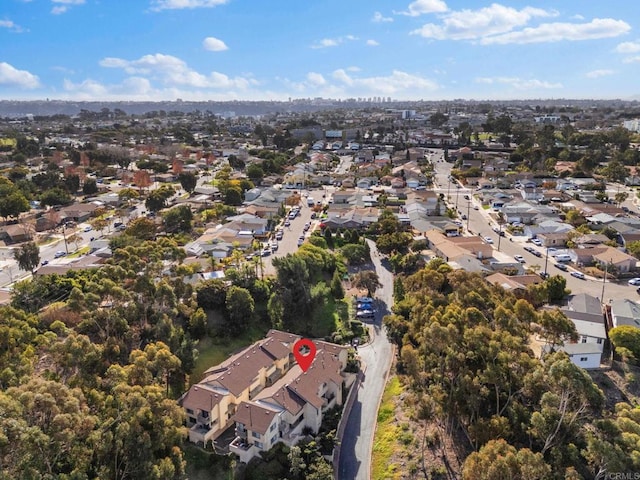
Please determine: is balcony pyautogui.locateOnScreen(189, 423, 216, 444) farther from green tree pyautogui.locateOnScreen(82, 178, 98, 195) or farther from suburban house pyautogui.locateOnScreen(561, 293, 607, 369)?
green tree pyautogui.locateOnScreen(82, 178, 98, 195)

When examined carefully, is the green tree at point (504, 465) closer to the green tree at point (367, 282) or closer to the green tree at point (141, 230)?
the green tree at point (367, 282)

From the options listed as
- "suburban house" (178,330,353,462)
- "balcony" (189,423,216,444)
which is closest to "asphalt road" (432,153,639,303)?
"suburban house" (178,330,353,462)

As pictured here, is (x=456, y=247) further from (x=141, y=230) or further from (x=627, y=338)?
Result: (x=141, y=230)

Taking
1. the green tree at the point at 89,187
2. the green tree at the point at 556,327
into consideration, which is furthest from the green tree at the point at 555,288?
the green tree at the point at 89,187

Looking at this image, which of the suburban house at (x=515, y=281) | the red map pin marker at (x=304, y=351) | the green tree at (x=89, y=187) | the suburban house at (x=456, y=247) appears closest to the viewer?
the red map pin marker at (x=304, y=351)

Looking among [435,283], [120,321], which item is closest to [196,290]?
[120,321]

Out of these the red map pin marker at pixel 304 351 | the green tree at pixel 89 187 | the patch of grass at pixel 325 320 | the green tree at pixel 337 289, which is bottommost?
the patch of grass at pixel 325 320
